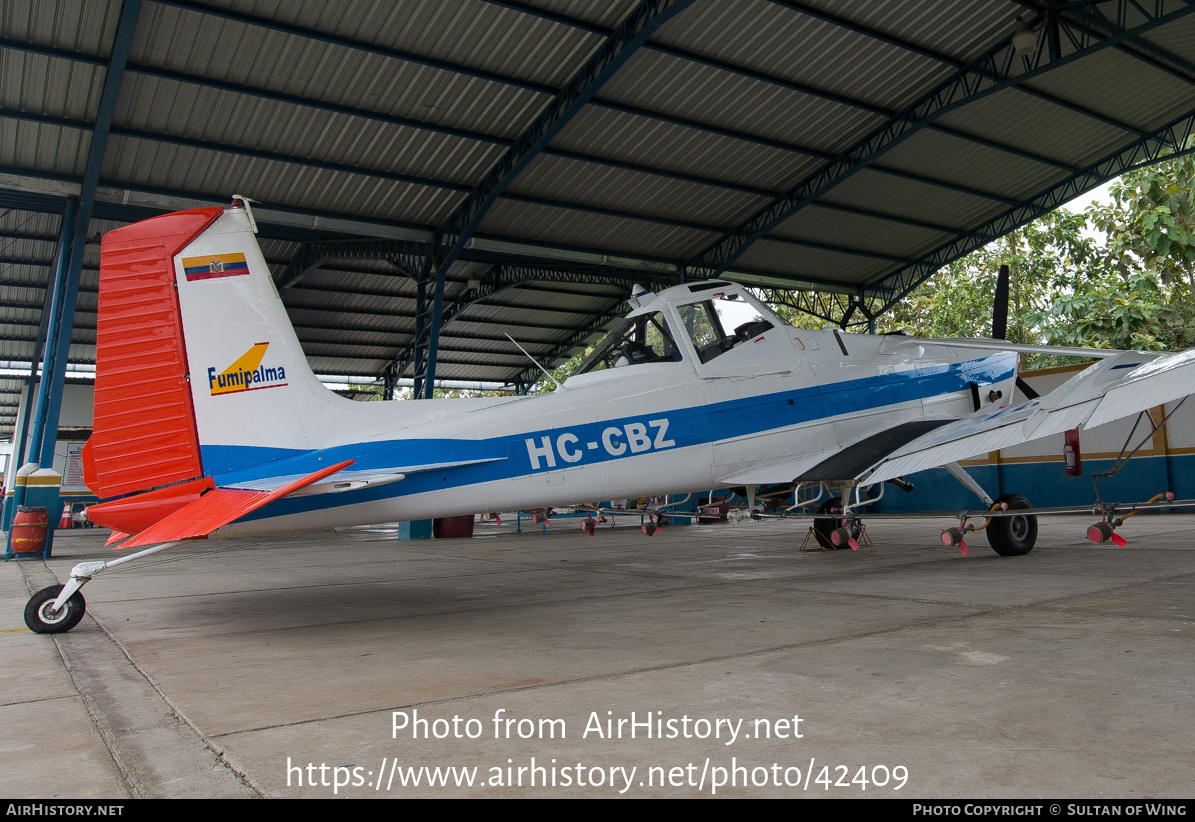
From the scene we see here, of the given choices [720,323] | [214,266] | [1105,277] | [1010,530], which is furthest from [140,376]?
[1105,277]

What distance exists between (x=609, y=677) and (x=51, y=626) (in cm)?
446

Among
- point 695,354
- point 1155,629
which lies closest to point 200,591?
point 695,354

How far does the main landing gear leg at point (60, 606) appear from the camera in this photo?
5602mm

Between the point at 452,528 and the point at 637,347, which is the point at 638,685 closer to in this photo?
the point at 637,347

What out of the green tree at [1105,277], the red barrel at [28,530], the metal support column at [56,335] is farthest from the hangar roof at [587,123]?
the red barrel at [28,530]

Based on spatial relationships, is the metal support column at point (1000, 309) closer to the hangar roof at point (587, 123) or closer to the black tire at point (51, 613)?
the hangar roof at point (587, 123)

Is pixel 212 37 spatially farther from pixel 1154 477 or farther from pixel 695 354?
pixel 1154 477

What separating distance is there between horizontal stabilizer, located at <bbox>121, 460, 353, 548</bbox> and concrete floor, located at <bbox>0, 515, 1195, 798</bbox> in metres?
0.77

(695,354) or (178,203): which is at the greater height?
(178,203)

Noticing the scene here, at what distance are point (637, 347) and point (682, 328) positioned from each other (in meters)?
0.48

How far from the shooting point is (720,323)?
762 cm

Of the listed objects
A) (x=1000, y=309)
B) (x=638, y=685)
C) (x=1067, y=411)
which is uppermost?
(x=1000, y=309)

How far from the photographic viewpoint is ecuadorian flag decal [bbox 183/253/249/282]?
19.3 feet

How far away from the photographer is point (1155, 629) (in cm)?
447
